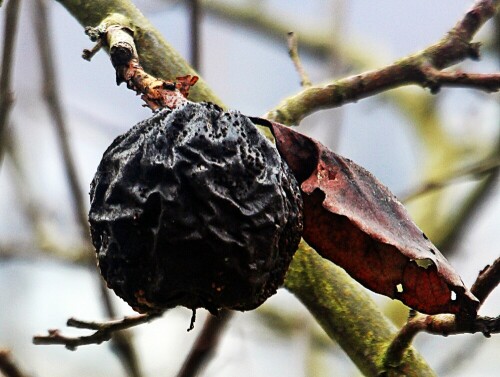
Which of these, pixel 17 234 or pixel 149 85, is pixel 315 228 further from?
pixel 17 234

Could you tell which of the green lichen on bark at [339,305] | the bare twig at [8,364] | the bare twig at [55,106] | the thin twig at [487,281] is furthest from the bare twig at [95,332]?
the bare twig at [55,106]

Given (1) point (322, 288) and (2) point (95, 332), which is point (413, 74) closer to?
(1) point (322, 288)

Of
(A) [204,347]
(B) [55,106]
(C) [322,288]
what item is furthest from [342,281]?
(B) [55,106]

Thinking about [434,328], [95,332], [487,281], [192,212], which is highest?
[192,212]

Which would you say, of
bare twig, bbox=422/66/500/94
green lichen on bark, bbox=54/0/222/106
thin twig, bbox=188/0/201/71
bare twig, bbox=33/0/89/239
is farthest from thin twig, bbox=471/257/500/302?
bare twig, bbox=33/0/89/239

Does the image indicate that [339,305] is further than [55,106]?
No

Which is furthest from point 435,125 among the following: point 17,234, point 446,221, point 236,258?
point 236,258

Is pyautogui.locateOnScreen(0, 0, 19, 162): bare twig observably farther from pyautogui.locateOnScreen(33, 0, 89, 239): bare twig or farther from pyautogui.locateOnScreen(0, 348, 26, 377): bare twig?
pyautogui.locateOnScreen(0, 348, 26, 377): bare twig
